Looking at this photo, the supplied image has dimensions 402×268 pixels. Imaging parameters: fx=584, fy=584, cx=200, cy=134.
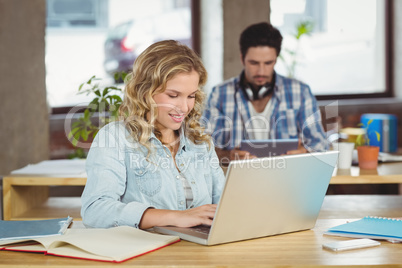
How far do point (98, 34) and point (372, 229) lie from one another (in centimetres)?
424

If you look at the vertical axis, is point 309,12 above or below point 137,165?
above

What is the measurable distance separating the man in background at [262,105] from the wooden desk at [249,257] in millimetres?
2135

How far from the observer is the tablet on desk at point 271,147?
9.62 feet

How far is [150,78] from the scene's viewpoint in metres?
1.99

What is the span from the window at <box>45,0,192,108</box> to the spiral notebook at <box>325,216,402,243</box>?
3.94 metres

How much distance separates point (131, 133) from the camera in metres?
2.00

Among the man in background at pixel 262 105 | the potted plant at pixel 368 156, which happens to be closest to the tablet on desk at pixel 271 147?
the potted plant at pixel 368 156

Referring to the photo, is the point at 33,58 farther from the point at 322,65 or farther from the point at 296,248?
the point at 322,65

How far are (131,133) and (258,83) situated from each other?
1860 millimetres

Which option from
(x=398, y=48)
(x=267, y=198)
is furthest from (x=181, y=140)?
(x=398, y=48)

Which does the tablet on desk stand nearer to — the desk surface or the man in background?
the man in background

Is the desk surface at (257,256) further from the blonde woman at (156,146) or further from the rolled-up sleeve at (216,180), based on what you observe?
the rolled-up sleeve at (216,180)

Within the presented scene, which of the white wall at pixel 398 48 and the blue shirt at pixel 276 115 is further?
the white wall at pixel 398 48

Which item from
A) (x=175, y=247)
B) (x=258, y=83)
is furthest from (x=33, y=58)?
(x=175, y=247)
